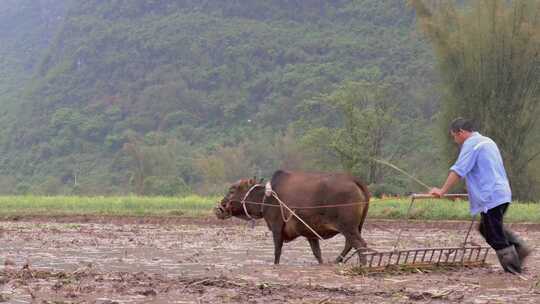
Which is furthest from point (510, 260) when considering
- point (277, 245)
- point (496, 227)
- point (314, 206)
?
point (277, 245)

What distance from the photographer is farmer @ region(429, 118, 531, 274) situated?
1020 centimetres

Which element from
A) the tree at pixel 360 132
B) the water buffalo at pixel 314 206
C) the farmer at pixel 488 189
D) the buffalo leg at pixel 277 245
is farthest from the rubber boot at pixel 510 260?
Result: the tree at pixel 360 132

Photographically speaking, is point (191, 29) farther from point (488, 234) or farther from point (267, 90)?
point (488, 234)

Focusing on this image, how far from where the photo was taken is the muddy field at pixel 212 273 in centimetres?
838

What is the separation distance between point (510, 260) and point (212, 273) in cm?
376

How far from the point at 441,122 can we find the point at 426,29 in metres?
3.78

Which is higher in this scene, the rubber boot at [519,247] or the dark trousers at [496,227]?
the dark trousers at [496,227]

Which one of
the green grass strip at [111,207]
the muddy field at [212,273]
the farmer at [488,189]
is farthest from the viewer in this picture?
the green grass strip at [111,207]

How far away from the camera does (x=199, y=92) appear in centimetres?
7112

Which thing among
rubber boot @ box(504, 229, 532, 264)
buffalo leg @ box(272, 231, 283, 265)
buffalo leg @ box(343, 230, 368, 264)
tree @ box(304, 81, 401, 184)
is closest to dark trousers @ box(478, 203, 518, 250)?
rubber boot @ box(504, 229, 532, 264)

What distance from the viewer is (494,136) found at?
32.2m

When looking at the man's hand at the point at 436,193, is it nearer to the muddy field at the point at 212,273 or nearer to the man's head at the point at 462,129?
the muddy field at the point at 212,273

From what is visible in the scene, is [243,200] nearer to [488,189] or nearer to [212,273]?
[212,273]

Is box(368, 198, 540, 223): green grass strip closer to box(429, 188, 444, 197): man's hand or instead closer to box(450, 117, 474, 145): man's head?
box(450, 117, 474, 145): man's head
